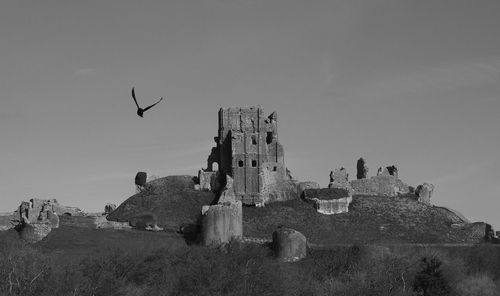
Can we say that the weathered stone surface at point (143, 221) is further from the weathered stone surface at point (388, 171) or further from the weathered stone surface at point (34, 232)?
the weathered stone surface at point (388, 171)

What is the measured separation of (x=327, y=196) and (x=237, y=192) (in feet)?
A: 22.2

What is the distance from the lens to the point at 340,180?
8588 centimetres

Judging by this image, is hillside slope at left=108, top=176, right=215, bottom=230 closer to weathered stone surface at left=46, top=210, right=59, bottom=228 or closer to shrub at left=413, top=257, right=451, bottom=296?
weathered stone surface at left=46, top=210, right=59, bottom=228

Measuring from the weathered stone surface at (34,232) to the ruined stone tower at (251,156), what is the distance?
62.1ft

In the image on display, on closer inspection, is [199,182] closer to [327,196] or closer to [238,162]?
[238,162]

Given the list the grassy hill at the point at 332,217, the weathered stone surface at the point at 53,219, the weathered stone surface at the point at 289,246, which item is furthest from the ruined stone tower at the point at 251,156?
the weathered stone surface at the point at 53,219

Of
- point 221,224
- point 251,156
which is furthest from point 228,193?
point 221,224

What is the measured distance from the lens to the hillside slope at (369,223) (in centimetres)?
→ 7481

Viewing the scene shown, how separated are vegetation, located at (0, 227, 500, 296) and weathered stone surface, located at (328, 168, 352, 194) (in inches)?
678

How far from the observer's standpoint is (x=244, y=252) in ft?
199

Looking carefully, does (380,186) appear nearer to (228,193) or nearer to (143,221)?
(228,193)

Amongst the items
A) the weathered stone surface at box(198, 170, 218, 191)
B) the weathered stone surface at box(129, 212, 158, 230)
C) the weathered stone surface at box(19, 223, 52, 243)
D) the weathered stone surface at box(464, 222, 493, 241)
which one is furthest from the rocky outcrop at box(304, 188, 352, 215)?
the weathered stone surface at box(19, 223, 52, 243)

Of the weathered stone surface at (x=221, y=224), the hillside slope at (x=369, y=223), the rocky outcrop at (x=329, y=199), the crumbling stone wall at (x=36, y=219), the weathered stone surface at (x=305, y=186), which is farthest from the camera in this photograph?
the weathered stone surface at (x=305, y=186)

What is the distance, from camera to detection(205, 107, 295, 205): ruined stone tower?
269ft
